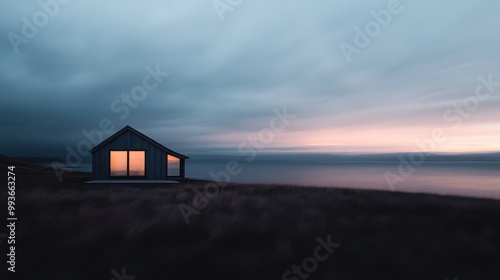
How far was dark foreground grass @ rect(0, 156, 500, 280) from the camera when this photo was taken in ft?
16.0

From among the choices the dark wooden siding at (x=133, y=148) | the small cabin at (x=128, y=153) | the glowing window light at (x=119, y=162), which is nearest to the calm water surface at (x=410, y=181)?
the dark wooden siding at (x=133, y=148)

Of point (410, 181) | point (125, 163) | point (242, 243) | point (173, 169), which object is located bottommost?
point (410, 181)

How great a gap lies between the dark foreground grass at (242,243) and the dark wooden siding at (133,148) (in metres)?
13.0

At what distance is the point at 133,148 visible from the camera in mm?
22047

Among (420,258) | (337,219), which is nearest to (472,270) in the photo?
(420,258)

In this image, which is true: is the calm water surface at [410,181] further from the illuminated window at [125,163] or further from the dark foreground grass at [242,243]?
the dark foreground grass at [242,243]

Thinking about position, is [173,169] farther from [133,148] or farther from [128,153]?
[133,148]

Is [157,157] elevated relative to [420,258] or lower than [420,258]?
elevated

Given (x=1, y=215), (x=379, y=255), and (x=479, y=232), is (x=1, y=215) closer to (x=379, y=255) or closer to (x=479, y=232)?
(x=379, y=255)

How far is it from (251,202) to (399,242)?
5.51m

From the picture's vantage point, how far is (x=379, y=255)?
557 cm

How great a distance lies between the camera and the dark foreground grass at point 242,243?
487cm

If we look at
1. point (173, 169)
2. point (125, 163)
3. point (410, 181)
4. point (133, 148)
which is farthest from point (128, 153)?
point (173, 169)

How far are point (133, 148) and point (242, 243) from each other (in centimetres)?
1827
